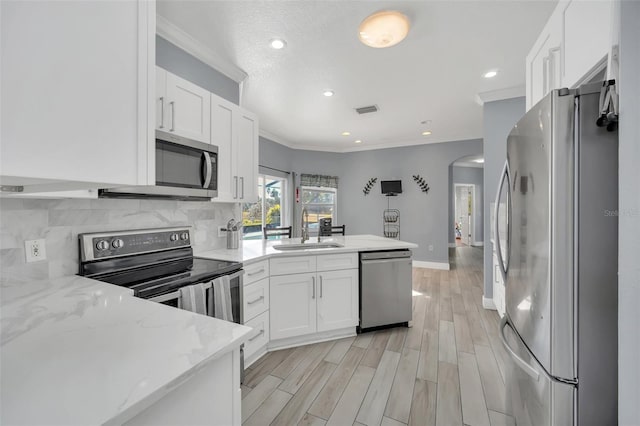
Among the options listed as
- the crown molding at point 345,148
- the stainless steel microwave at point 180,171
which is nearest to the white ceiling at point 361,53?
the stainless steel microwave at point 180,171

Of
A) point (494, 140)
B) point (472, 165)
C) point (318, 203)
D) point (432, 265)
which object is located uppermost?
point (472, 165)

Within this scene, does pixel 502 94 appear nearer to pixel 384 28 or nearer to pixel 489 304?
pixel 384 28

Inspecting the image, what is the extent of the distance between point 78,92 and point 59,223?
4.68 ft

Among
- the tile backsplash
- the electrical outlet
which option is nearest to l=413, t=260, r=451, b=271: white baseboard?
the tile backsplash

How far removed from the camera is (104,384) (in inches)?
22.1

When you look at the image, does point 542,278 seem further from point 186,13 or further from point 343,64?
point 186,13

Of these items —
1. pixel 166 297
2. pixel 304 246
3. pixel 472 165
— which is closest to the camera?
pixel 166 297

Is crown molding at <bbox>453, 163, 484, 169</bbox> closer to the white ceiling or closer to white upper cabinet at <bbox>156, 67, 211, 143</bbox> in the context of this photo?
the white ceiling

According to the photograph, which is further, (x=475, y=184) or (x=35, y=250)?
(x=475, y=184)

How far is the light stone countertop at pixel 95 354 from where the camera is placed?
0.50 meters

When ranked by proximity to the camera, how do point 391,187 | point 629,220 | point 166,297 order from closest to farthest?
point 629,220 < point 166,297 < point 391,187

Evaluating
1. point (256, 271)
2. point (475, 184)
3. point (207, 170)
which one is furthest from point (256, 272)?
point (475, 184)

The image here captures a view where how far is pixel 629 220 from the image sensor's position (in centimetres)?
84

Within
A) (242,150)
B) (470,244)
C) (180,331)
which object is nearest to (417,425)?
(180,331)
